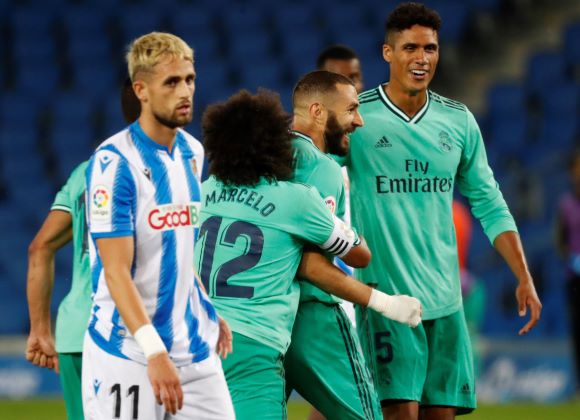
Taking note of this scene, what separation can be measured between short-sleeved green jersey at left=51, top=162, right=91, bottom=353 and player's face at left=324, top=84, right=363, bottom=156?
116cm

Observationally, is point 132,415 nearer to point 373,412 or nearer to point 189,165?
point 189,165

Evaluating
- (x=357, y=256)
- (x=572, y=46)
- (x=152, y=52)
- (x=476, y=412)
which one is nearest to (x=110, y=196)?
(x=152, y=52)

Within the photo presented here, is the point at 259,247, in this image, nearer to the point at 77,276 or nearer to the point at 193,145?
the point at 193,145

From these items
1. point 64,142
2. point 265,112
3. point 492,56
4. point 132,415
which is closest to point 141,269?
point 132,415

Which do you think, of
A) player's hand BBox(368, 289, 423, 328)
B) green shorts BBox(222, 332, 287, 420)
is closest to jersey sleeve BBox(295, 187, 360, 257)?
player's hand BBox(368, 289, 423, 328)

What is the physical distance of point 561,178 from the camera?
14.8 meters

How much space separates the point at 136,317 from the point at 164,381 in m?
0.25

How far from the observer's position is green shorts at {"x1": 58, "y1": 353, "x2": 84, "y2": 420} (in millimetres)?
5773

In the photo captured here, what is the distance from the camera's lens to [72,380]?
579 centimetres

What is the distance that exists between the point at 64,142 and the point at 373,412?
1157cm

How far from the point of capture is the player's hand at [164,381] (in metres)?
4.27

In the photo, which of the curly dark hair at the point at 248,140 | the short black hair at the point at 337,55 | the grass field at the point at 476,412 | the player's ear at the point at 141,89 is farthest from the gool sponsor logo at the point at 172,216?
the grass field at the point at 476,412

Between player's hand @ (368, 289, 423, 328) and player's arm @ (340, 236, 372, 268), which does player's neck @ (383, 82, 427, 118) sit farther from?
player's hand @ (368, 289, 423, 328)

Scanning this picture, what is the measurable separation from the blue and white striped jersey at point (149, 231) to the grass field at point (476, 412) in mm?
6018
